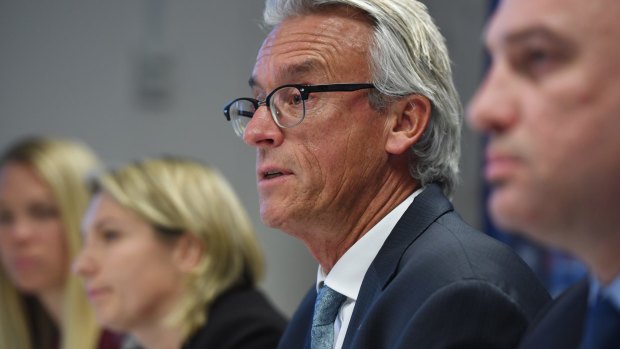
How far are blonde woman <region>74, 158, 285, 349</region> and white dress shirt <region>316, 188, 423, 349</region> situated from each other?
112 cm

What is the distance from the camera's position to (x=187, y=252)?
11.0 feet

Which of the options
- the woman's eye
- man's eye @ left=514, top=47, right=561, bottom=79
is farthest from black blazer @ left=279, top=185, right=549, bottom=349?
the woman's eye

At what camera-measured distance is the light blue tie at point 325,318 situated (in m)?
2.07

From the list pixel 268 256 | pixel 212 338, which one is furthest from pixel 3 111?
pixel 212 338

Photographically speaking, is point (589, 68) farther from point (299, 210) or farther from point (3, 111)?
point (3, 111)

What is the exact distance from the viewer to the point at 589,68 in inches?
46.4

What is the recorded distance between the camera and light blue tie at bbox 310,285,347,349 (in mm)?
2070

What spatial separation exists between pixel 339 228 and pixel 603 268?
0.96m

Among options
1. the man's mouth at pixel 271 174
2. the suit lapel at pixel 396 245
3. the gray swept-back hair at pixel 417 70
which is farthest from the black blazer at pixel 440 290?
the man's mouth at pixel 271 174

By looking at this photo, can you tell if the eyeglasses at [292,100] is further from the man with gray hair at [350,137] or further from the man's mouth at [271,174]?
the man's mouth at [271,174]

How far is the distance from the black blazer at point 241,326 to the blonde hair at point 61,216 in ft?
3.79

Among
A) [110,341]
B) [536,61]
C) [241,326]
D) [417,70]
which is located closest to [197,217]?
[241,326]

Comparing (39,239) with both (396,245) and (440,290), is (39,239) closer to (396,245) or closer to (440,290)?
(396,245)

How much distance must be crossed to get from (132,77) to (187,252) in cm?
275
